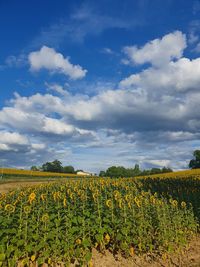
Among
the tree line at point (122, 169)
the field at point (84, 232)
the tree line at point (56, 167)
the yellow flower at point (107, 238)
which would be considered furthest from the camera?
the tree line at point (56, 167)

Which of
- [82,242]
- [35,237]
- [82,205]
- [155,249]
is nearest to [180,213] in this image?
[155,249]

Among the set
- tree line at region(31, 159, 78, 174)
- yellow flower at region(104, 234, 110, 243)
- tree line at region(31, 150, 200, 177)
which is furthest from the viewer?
tree line at region(31, 159, 78, 174)

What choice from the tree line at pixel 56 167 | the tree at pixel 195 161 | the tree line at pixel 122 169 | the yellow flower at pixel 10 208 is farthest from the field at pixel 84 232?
the tree line at pixel 56 167

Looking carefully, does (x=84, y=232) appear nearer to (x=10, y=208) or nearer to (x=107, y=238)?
(x=107, y=238)

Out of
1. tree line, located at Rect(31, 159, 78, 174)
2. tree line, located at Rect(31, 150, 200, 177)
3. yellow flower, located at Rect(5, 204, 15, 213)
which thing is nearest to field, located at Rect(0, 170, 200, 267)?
yellow flower, located at Rect(5, 204, 15, 213)

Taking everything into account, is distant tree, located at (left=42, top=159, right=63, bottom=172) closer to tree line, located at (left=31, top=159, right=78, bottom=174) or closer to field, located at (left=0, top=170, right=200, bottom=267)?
tree line, located at (left=31, top=159, right=78, bottom=174)

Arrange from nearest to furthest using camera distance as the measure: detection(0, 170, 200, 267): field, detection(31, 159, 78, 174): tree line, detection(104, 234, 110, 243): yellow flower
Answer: detection(0, 170, 200, 267): field, detection(104, 234, 110, 243): yellow flower, detection(31, 159, 78, 174): tree line

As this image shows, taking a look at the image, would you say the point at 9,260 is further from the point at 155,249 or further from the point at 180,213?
the point at 180,213

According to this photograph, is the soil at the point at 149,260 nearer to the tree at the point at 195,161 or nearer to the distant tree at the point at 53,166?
the tree at the point at 195,161

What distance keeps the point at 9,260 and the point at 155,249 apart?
3737 millimetres

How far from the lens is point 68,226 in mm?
7582

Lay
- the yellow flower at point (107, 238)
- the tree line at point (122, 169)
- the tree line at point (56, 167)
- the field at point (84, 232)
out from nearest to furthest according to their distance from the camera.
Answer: the field at point (84, 232), the yellow flower at point (107, 238), the tree line at point (122, 169), the tree line at point (56, 167)

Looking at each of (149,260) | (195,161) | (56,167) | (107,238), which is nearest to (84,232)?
(107,238)

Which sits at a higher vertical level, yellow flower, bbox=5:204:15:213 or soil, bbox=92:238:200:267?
yellow flower, bbox=5:204:15:213
